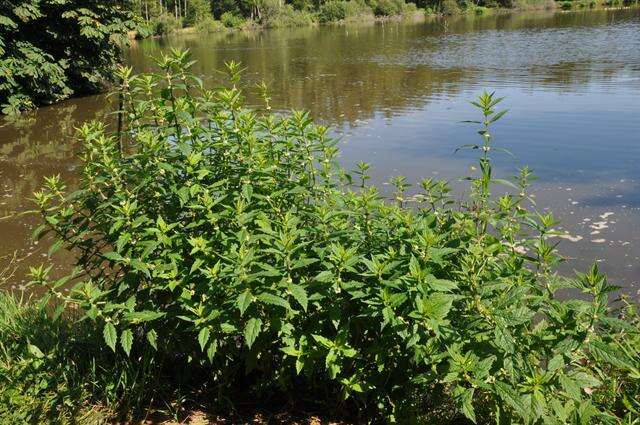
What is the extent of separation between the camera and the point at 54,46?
55.2ft

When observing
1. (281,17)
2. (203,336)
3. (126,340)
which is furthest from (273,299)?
(281,17)

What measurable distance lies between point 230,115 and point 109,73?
1718cm

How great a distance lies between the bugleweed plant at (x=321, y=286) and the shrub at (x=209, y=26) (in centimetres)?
6671

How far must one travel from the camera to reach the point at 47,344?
11.7 ft

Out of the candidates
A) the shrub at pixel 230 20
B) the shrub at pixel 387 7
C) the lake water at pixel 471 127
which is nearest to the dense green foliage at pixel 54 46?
the lake water at pixel 471 127

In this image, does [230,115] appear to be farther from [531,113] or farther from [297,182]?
[531,113]

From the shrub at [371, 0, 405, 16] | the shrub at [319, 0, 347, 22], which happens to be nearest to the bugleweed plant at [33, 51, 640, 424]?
the shrub at [319, 0, 347, 22]

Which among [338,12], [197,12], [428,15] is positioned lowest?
[428,15]

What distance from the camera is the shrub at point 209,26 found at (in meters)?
65.9

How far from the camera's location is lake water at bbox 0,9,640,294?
7289mm

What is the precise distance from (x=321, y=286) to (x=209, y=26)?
228 ft

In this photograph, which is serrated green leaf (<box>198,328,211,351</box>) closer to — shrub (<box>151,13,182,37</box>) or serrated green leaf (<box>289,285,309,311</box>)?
serrated green leaf (<box>289,285,309,311</box>)

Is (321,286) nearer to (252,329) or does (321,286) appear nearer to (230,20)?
(252,329)

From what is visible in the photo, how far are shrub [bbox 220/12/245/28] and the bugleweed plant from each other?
6889cm
